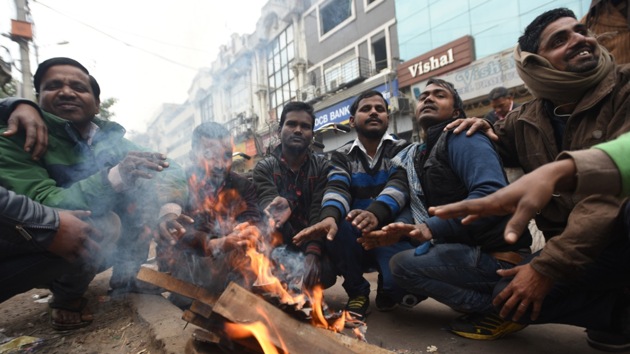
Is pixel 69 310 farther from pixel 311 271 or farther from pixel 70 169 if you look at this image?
pixel 311 271

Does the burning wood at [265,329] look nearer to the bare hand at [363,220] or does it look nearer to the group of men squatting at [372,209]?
the group of men squatting at [372,209]

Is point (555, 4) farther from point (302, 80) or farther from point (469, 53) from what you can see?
point (302, 80)

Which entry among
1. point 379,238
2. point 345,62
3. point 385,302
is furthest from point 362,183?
point 345,62

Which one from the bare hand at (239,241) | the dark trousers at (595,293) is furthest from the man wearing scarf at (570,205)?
the bare hand at (239,241)

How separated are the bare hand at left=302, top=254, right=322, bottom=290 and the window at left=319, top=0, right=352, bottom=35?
55.7 feet

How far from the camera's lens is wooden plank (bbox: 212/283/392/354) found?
1.70 metres

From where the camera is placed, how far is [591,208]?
5.98 feet

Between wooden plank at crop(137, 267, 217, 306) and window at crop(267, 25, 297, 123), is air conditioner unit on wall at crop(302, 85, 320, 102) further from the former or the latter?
wooden plank at crop(137, 267, 217, 306)

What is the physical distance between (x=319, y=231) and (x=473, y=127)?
4.79 feet

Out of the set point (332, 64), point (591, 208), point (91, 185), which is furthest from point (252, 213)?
point (332, 64)

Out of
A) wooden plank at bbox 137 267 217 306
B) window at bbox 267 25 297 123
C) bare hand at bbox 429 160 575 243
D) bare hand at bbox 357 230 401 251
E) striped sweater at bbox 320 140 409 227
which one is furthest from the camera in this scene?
window at bbox 267 25 297 123

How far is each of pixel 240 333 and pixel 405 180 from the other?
6.75ft

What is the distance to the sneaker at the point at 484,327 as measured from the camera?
234 cm

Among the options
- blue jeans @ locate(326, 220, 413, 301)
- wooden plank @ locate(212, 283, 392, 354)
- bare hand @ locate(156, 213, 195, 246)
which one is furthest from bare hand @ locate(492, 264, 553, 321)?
bare hand @ locate(156, 213, 195, 246)
